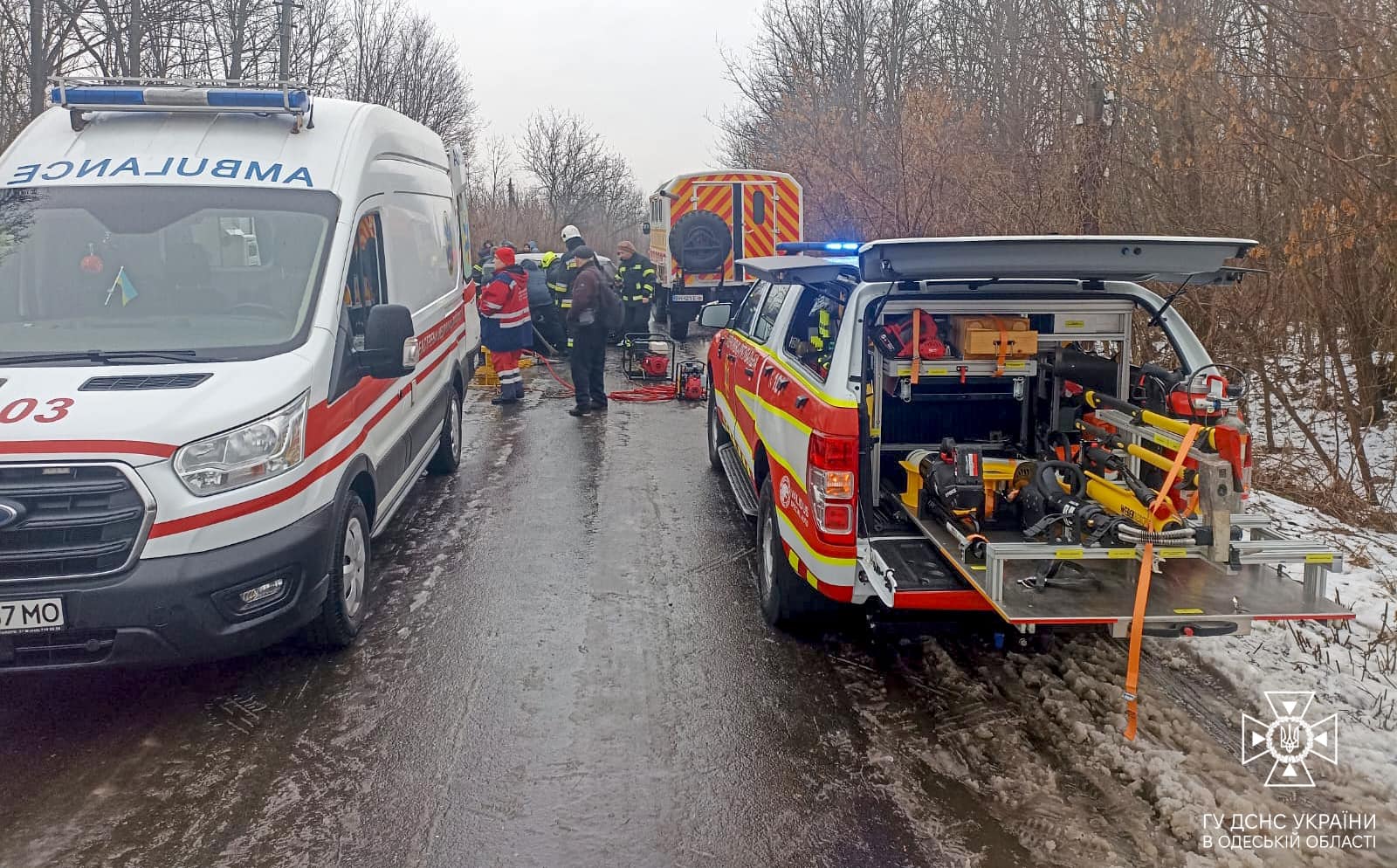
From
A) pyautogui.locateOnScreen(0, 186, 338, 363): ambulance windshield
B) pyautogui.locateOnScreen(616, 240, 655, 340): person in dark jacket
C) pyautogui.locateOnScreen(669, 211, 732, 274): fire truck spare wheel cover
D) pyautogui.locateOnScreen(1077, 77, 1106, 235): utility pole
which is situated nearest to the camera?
pyautogui.locateOnScreen(0, 186, 338, 363): ambulance windshield

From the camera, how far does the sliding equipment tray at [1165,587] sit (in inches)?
146

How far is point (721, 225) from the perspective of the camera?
56.2 feet

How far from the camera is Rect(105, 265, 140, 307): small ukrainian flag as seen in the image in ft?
16.1

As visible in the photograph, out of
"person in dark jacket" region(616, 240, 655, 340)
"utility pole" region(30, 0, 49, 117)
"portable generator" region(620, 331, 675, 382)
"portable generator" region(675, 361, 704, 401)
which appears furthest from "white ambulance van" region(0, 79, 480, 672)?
"utility pole" region(30, 0, 49, 117)

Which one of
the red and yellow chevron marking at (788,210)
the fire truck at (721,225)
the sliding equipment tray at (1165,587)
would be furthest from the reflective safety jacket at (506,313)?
the sliding equipment tray at (1165,587)

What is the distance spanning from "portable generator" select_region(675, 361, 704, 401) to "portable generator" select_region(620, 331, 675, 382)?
53.7 inches

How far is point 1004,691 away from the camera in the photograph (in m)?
4.47

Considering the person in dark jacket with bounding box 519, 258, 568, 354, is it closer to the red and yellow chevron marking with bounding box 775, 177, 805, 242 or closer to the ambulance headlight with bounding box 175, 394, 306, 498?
the red and yellow chevron marking with bounding box 775, 177, 805, 242

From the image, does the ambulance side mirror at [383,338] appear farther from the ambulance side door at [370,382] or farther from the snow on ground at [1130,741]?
the snow on ground at [1130,741]

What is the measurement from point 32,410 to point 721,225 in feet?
45.5

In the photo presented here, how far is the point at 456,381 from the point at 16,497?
5199 millimetres

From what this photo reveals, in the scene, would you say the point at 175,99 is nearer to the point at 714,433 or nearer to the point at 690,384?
the point at 714,433

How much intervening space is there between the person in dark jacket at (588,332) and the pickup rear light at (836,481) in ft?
22.7

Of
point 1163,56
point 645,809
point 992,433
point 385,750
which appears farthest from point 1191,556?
point 1163,56
